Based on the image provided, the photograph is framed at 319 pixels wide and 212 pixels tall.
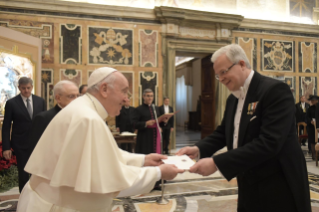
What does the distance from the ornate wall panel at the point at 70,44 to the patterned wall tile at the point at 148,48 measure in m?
1.97

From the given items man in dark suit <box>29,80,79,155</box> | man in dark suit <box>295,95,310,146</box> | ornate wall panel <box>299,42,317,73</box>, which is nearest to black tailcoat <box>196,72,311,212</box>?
man in dark suit <box>29,80,79,155</box>

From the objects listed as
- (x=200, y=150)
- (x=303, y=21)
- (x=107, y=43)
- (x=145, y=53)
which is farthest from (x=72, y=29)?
(x=303, y=21)

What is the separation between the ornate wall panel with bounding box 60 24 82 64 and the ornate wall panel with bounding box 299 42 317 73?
8.63 m

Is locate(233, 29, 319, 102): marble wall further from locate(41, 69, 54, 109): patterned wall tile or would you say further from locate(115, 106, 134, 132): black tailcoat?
locate(41, 69, 54, 109): patterned wall tile

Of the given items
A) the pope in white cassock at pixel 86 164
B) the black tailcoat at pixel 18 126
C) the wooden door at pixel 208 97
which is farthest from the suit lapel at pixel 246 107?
the wooden door at pixel 208 97

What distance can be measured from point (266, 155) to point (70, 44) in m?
8.06

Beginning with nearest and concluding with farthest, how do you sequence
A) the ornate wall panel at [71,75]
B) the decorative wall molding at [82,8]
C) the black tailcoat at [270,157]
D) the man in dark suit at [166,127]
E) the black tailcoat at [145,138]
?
the black tailcoat at [270,157], the black tailcoat at [145,138], the decorative wall molding at [82,8], the man in dark suit at [166,127], the ornate wall panel at [71,75]

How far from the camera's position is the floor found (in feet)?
13.5

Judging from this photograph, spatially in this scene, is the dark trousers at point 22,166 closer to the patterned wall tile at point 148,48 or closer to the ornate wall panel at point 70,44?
the ornate wall panel at point 70,44

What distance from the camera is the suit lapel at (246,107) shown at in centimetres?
197

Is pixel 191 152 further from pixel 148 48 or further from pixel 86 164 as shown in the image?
pixel 148 48

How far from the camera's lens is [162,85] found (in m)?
9.52

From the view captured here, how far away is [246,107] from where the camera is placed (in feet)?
6.61

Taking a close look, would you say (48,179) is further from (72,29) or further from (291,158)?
(72,29)
